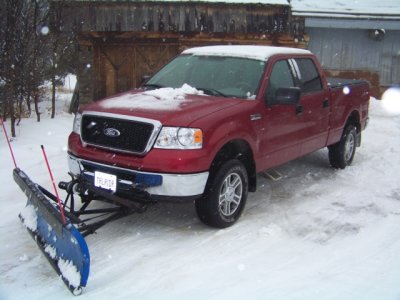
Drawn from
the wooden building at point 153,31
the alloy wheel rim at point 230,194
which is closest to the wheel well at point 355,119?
the alloy wheel rim at point 230,194

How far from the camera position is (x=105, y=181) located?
4.22 m

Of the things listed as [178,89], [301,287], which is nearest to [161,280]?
[301,287]

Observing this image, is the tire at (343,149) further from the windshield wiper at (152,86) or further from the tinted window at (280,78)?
the windshield wiper at (152,86)

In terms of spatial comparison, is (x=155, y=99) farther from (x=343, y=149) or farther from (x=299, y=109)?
(x=343, y=149)

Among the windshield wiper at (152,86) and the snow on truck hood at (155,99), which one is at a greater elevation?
the windshield wiper at (152,86)

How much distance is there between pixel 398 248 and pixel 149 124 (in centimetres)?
268

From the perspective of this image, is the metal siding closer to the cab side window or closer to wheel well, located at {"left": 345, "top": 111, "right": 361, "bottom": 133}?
wheel well, located at {"left": 345, "top": 111, "right": 361, "bottom": 133}

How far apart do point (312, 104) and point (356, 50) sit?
9.28 metres

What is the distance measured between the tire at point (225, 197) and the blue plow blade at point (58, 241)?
141 cm

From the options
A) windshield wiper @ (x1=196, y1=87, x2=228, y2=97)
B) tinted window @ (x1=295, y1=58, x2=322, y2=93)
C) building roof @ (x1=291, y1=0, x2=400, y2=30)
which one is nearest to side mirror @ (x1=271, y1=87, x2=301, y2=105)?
windshield wiper @ (x1=196, y1=87, x2=228, y2=97)

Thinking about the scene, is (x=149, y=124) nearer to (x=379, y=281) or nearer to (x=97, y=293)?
(x=97, y=293)

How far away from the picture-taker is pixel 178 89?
5.09m

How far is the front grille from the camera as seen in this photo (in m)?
4.16

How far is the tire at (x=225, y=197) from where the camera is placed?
14.3ft
